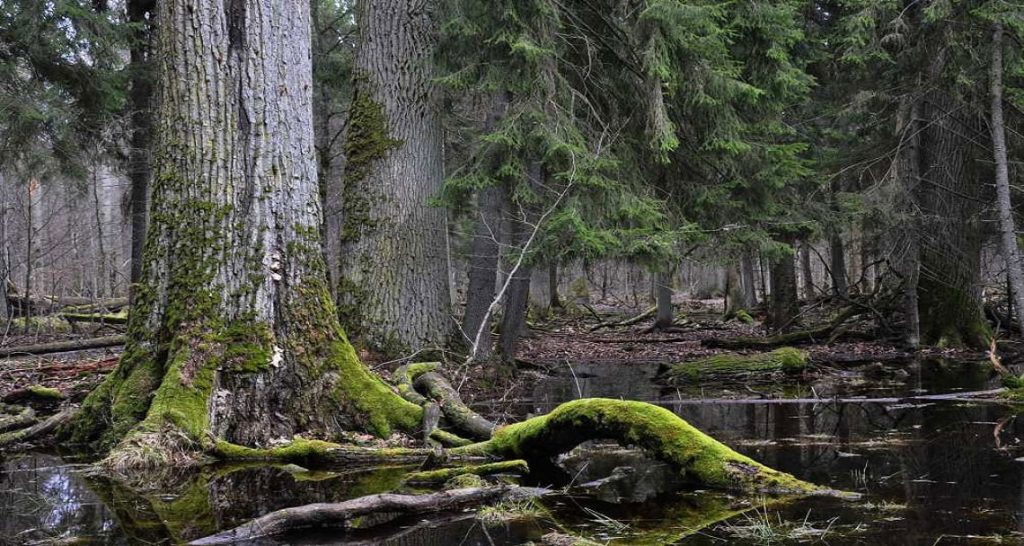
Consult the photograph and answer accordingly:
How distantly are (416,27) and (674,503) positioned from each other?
8.17m

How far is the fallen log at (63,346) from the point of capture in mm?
10438

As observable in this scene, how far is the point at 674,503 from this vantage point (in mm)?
4449

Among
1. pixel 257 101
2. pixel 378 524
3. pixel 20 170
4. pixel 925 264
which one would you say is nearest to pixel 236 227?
pixel 257 101

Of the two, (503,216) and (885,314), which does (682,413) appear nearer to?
(503,216)

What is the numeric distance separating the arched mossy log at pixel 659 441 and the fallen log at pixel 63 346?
26.8ft

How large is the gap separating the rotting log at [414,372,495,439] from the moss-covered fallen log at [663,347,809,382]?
4.28 m

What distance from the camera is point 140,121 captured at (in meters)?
16.7

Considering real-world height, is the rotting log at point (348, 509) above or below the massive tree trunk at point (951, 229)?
below

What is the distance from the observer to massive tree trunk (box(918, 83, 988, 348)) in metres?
14.2

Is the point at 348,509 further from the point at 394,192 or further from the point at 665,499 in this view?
the point at 394,192

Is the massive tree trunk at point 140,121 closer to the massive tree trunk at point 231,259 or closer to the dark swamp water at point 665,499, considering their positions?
the massive tree trunk at point 231,259

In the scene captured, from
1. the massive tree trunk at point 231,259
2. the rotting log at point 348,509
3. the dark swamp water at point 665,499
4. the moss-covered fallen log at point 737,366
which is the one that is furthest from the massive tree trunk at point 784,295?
the rotting log at point 348,509

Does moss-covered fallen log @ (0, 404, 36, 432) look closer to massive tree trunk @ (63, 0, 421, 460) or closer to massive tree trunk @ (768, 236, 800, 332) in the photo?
massive tree trunk @ (63, 0, 421, 460)

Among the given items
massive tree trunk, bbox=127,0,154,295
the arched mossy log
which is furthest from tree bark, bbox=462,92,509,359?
massive tree trunk, bbox=127,0,154,295
